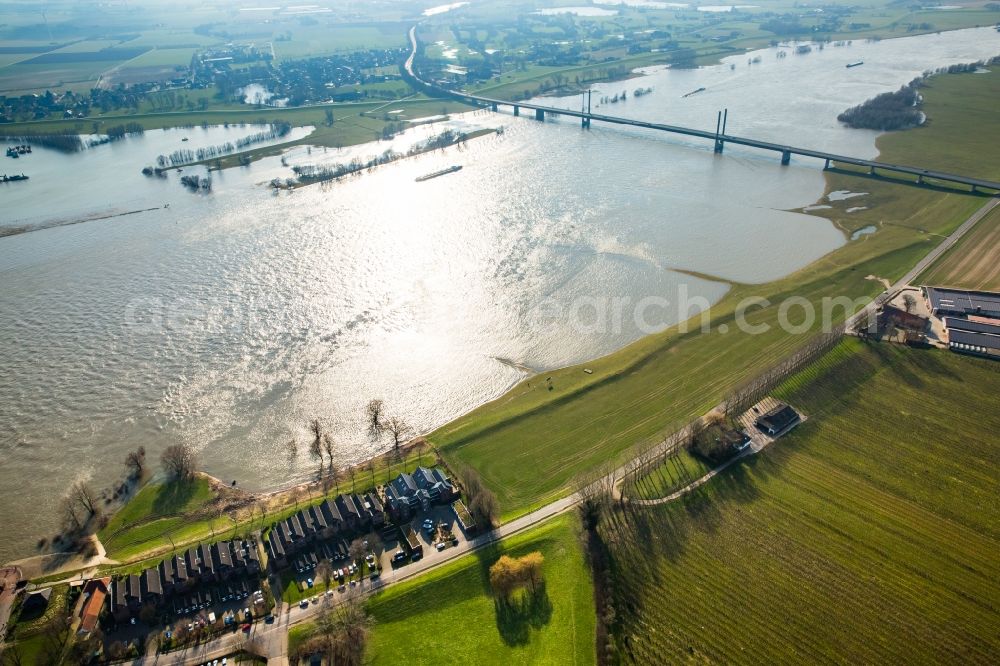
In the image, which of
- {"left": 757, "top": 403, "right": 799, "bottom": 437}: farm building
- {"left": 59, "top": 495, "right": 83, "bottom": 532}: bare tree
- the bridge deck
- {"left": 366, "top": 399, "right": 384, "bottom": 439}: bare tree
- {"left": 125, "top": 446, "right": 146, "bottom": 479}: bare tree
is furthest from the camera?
the bridge deck

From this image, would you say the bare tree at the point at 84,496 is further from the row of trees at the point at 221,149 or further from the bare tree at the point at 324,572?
the row of trees at the point at 221,149

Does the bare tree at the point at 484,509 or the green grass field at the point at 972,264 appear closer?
the bare tree at the point at 484,509

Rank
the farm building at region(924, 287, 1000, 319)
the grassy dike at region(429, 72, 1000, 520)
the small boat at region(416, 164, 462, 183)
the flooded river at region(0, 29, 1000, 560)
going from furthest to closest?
the small boat at region(416, 164, 462, 183) < the farm building at region(924, 287, 1000, 319) < the flooded river at region(0, 29, 1000, 560) < the grassy dike at region(429, 72, 1000, 520)

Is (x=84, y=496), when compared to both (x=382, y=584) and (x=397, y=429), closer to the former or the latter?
(x=397, y=429)

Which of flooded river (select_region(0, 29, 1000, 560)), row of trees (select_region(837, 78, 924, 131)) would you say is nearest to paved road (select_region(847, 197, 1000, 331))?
flooded river (select_region(0, 29, 1000, 560))

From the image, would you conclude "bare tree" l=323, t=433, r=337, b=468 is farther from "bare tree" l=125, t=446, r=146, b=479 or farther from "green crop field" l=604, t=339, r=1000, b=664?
"green crop field" l=604, t=339, r=1000, b=664

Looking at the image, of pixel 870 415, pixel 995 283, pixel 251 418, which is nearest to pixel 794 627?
pixel 870 415

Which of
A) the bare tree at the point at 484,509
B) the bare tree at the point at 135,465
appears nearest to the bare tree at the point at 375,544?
the bare tree at the point at 484,509
